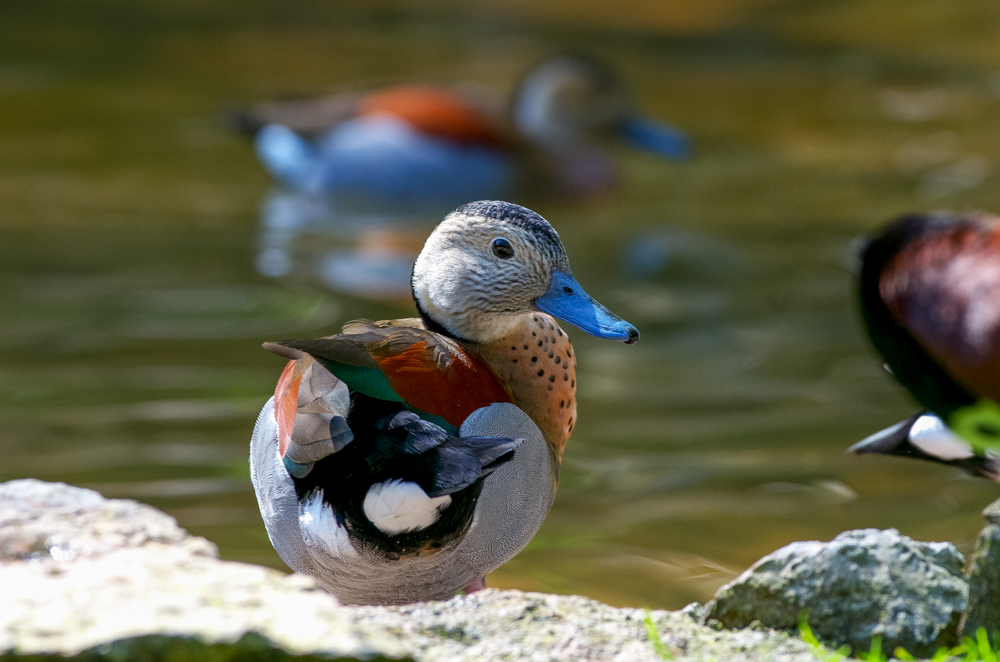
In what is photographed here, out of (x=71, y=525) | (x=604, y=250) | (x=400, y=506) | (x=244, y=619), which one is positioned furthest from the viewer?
(x=604, y=250)

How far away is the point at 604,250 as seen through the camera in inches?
341

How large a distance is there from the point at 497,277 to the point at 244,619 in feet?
4.00

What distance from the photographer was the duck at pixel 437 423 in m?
2.58

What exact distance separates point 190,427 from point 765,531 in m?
2.43

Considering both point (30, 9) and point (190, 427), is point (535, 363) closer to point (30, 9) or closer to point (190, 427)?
point (190, 427)

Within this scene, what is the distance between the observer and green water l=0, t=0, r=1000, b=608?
5020 mm

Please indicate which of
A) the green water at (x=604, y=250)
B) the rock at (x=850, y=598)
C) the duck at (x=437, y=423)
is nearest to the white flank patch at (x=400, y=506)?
the duck at (x=437, y=423)

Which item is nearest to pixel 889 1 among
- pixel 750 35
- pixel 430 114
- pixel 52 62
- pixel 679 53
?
pixel 750 35

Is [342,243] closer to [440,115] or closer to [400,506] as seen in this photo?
[440,115]

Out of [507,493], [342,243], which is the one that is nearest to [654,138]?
[342,243]

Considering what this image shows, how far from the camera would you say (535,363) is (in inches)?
124

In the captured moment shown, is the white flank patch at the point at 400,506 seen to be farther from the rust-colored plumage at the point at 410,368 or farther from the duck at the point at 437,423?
the rust-colored plumage at the point at 410,368

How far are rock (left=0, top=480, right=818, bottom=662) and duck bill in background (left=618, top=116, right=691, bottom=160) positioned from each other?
24.3ft

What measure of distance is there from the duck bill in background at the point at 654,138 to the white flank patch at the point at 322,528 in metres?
7.66
